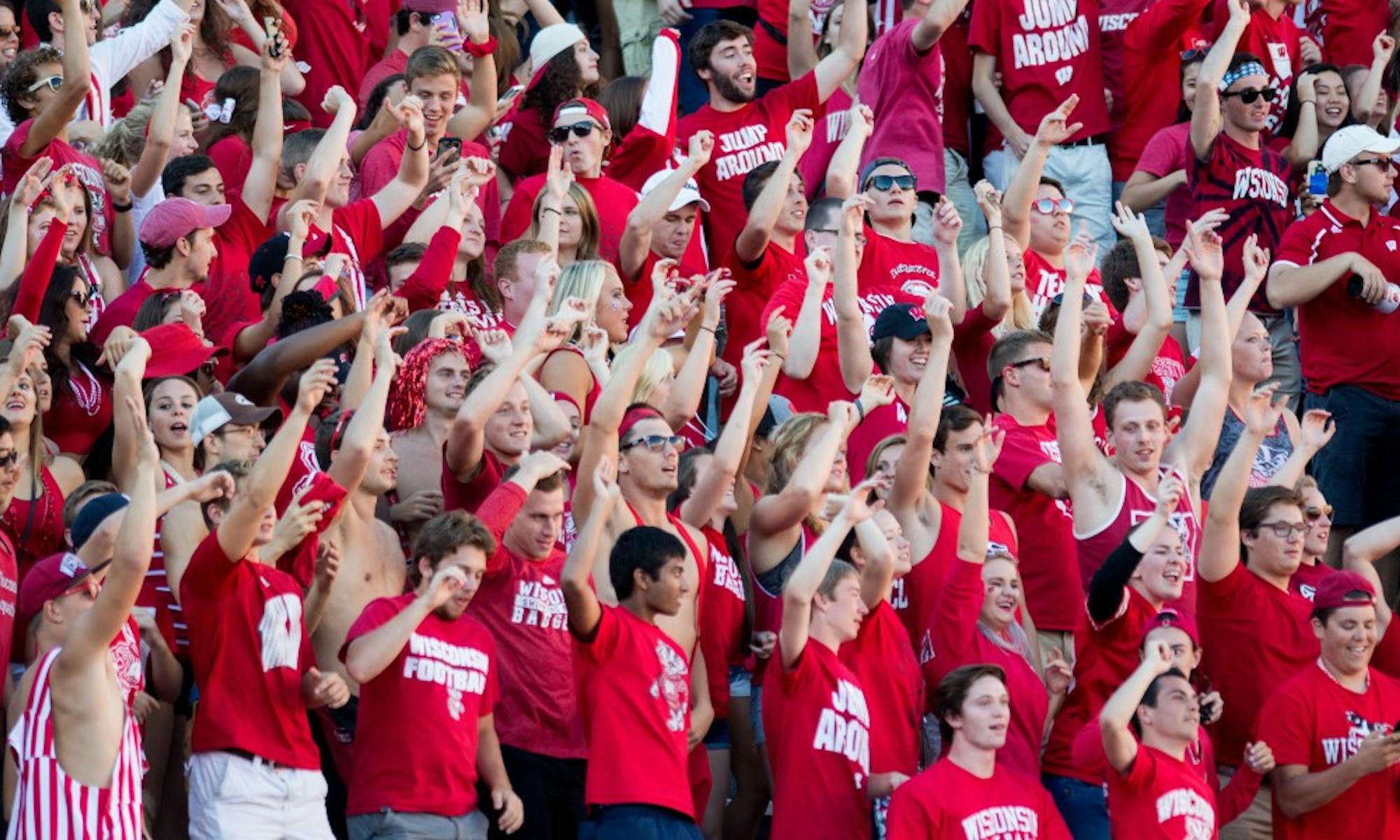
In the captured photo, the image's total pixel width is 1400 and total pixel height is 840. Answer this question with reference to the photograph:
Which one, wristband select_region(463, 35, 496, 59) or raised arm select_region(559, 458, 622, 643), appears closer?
raised arm select_region(559, 458, 622, 643)

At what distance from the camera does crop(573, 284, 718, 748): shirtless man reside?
26.6ft

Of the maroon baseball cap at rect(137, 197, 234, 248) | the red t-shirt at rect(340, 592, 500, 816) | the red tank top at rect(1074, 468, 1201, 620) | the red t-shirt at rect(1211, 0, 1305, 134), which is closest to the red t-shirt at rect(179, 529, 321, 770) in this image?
the red t-shirt at rect(340, 592, 500, 816)

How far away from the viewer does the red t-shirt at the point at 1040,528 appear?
888 centimetres

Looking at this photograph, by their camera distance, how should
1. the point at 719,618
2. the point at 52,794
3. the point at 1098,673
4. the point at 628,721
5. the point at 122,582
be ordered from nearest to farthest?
the point at 122,582
the point at 52,794
the point at 628,721
the point at 1098,673
the point at 719,618

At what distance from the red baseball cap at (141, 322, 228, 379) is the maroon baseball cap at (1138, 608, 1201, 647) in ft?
10.9

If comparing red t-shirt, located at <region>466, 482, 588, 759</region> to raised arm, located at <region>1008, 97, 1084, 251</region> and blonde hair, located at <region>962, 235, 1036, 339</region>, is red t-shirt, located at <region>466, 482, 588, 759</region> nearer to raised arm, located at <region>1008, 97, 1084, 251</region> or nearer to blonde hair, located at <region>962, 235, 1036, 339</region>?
blonde hair, located at <region>962, 235, 1036, 339</region>

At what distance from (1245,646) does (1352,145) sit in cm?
313

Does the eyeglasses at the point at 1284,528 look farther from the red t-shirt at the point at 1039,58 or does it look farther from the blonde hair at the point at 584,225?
the red t-shirt at the point at 1039,58

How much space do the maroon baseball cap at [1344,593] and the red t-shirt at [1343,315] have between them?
2392mm

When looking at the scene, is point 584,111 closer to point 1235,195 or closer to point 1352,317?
point 1235,195

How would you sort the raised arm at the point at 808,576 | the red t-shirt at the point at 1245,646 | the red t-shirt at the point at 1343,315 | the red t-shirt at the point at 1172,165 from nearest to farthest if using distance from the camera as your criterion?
1. the raised arm at the point at 808,576
2. the red t-shirt at the point at 1245,646
3. the red t-shirt at the point at 1343,315
4. the red t-shirt at the point at 1172,165

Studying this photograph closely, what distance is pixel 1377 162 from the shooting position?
11062 millimetres

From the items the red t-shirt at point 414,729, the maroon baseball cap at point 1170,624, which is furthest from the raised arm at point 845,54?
the red t-shirt at point 414,729

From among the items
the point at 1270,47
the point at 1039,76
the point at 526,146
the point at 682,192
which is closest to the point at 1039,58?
the point at 1039,76
